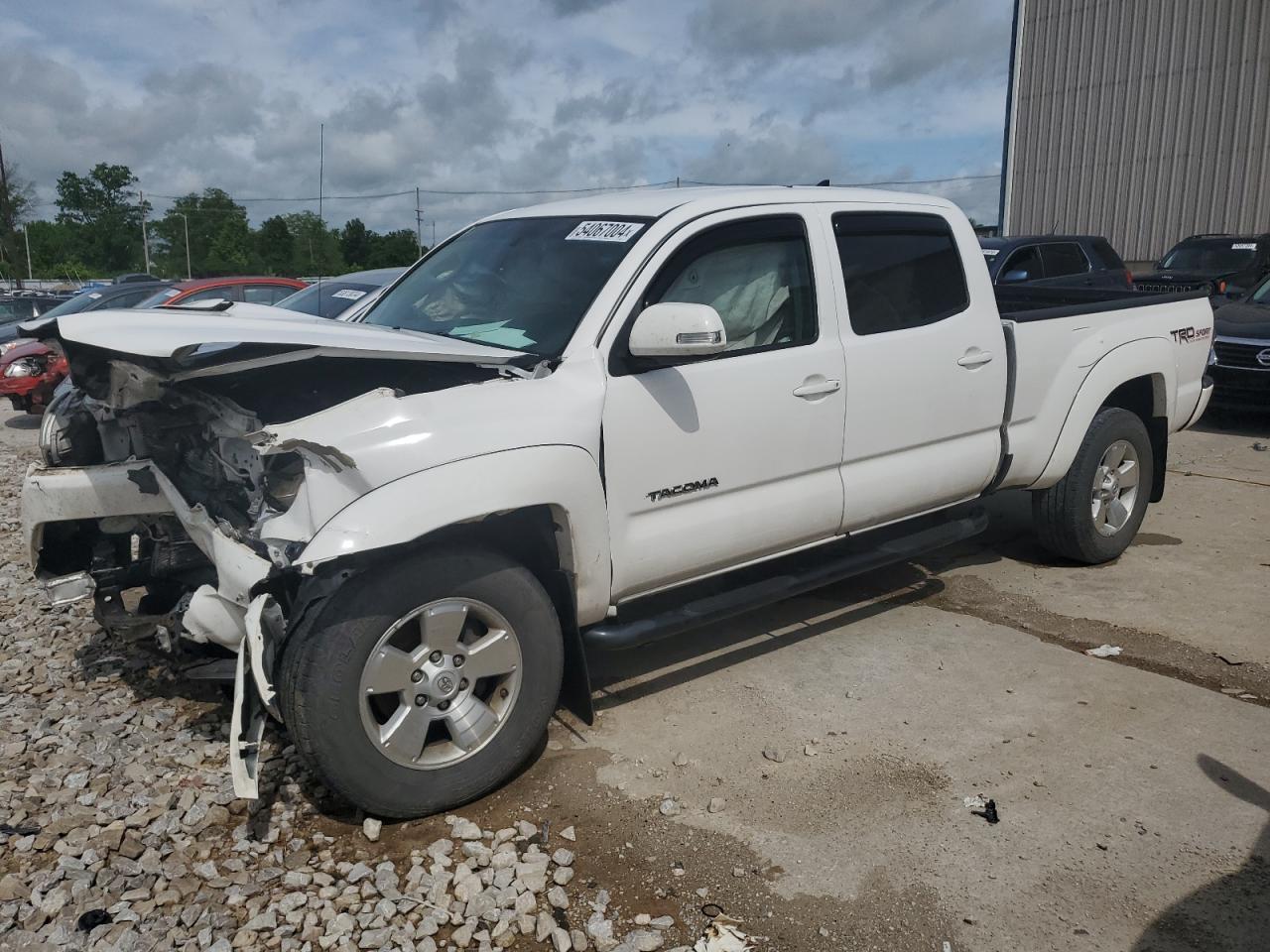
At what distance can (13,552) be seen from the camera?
639 centimetres

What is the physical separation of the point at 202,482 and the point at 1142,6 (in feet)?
74.5

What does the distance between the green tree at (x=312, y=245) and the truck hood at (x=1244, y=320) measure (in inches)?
300

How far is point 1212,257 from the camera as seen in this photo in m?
14.0

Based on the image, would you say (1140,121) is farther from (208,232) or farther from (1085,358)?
(208,232)

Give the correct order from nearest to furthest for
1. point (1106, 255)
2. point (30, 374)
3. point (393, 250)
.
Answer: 1. point (393, 250)
2. point (30, 374)
3. point (1106, 255)

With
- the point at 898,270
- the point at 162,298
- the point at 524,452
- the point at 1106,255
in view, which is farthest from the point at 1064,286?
the point at 162,298

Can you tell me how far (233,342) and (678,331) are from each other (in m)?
1.34

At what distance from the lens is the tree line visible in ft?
22.2

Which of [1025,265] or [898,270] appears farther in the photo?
[1025,265]

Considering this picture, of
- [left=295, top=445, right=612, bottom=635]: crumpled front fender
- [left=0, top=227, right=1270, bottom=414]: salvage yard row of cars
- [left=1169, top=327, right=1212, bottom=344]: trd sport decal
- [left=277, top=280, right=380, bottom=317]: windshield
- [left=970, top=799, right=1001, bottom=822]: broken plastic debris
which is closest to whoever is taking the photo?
[left=295, top=445, right=612, bottom=635]: crumpled front fender

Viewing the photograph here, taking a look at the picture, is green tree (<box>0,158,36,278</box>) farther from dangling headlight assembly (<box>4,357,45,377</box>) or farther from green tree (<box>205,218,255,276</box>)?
dangling headlight assembly (<box>4,357,45,377</box>)

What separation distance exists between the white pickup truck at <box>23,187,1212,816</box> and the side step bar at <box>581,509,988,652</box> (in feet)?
0.04

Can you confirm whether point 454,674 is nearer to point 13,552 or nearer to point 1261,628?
point 1261,628

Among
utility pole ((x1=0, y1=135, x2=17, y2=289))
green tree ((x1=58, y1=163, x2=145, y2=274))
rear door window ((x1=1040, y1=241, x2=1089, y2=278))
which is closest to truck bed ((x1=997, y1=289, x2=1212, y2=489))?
rear door window ((x1=1040, y1=241, x2=1089, y2=278))
